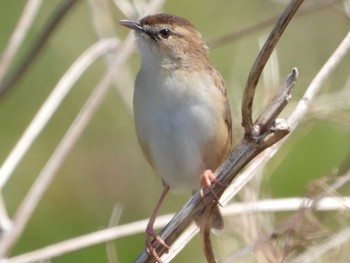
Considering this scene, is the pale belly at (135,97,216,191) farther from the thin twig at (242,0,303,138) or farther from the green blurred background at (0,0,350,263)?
the green blurred background at (0,0,350,263)

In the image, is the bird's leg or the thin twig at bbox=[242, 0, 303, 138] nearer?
the thin twig at bbox=[242, 0, 303, 138]

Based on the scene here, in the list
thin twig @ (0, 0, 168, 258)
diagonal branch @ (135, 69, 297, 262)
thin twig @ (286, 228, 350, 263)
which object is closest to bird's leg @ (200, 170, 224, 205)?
diagonal branch @ (135, 69, 297, 262)

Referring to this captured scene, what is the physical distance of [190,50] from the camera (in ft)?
12.7

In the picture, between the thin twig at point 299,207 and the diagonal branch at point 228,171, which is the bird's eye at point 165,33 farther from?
the diagonal branch at point 228,171

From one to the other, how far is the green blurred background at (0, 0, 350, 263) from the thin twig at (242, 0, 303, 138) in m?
2.03

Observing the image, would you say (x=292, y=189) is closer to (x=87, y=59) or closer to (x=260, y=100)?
(x=260, y=100)

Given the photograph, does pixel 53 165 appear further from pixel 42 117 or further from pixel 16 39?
pixel 16 39

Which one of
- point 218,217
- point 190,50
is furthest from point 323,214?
point 190,50

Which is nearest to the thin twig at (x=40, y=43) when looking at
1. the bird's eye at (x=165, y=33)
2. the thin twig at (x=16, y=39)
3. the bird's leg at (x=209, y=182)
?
the thin twig at (x=16, y=39)

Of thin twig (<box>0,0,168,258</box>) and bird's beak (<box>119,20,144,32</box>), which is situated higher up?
bird's beak (<box>119,20,144,32</box>)

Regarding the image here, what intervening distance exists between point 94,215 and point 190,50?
1.70m

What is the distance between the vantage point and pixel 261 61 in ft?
8.75

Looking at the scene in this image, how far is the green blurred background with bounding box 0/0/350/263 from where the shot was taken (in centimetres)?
520

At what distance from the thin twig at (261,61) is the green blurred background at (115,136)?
203cm
